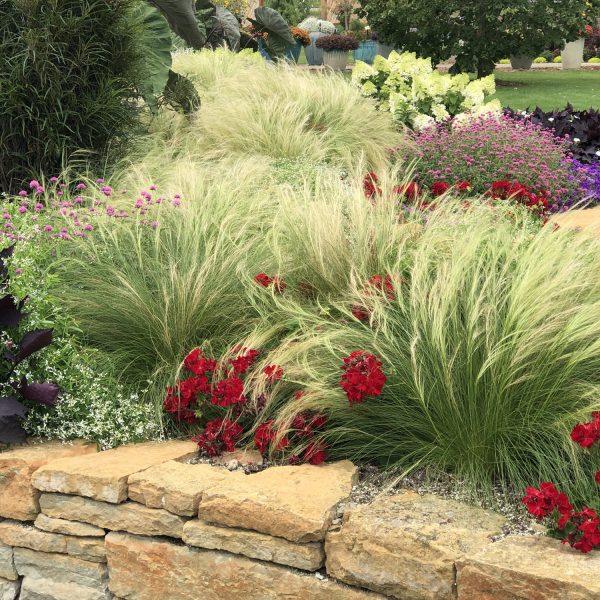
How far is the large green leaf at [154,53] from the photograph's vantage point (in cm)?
589

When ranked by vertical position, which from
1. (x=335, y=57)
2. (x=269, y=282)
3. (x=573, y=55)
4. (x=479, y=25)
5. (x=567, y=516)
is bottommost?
(x=567, y=516)

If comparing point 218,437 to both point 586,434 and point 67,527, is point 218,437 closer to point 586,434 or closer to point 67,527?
point 67,527

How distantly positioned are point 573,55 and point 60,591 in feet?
71.9

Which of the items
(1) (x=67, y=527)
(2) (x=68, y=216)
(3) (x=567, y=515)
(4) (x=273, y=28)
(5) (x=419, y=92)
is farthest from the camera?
(4) (x=273, y=28)


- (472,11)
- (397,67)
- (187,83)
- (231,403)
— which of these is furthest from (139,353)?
(472,11)

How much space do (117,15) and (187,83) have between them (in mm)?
1569

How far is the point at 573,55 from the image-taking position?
74.3ft

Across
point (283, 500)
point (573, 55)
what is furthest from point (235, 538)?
point (573, 55)

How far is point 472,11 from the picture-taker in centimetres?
1659

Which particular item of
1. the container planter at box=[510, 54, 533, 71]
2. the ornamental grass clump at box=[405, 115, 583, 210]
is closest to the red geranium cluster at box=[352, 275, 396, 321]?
the ornamental grass clump at box=[405, 115, 583, 210]

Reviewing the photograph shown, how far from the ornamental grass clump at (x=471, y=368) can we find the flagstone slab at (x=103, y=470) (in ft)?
1.43

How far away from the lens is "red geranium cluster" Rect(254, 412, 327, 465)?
304 centimetres

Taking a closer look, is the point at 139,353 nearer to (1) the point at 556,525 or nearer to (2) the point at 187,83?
(1) the point at 556,525

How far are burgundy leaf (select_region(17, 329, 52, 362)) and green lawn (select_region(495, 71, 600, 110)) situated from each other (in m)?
11.1
